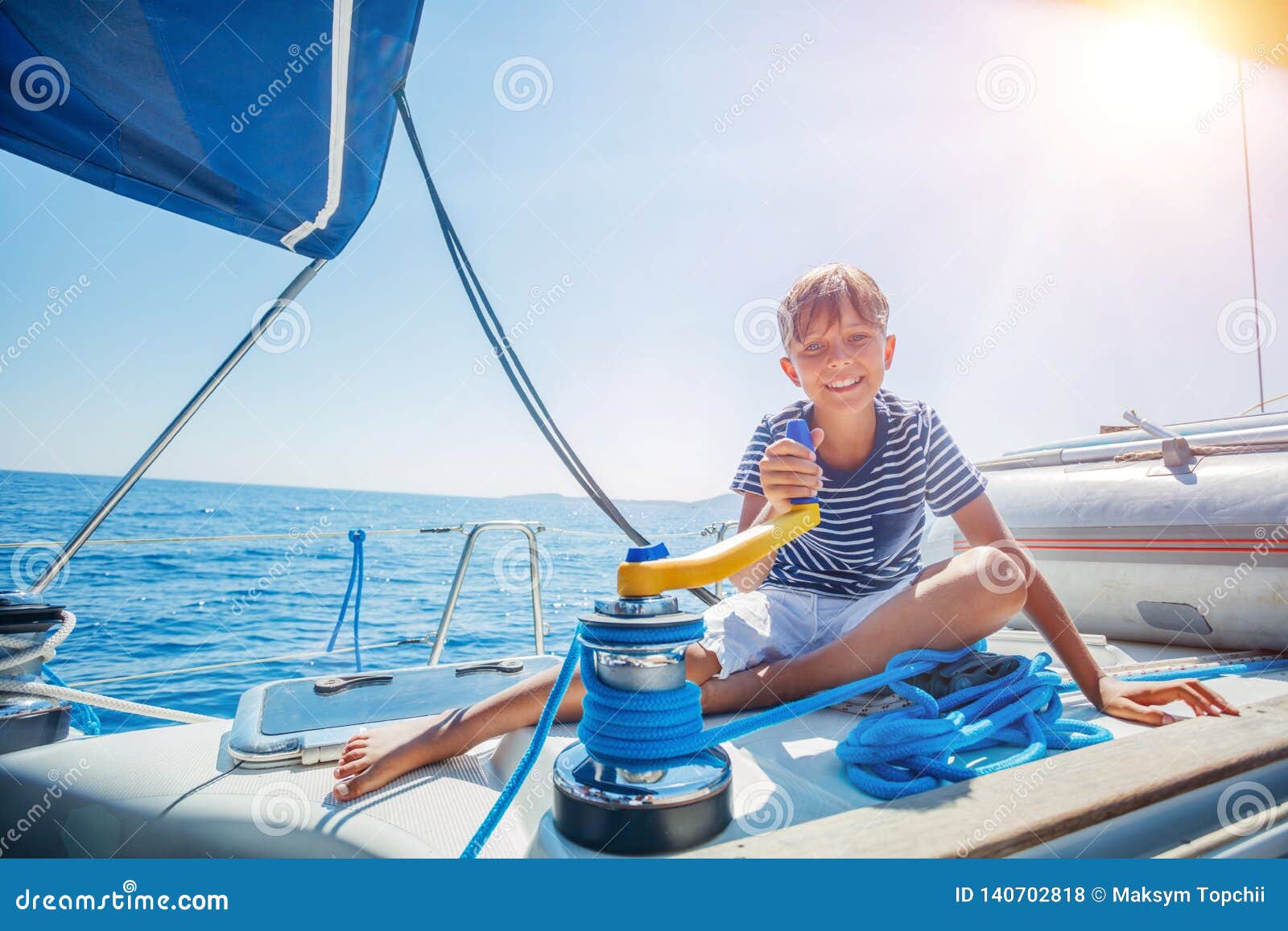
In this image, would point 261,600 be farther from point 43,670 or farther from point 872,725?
point 872,725

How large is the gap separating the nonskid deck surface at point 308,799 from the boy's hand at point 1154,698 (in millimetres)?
30

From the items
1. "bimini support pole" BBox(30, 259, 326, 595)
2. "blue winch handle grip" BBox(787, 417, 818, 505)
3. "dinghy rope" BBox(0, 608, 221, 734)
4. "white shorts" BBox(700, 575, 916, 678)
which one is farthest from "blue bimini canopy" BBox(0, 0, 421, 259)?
"white shorts" BBox(700, 575, 916, 678)

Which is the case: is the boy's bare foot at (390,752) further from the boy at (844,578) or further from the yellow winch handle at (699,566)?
the yellow winch handle at (699,566)

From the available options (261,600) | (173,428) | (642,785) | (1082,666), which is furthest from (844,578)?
(261,600)

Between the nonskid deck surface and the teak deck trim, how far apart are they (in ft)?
0.25

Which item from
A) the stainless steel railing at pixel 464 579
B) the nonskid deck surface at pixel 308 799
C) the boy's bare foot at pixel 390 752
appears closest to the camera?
the nonskid deck surface at pixel 308 799

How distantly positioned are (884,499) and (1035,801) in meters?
0.94

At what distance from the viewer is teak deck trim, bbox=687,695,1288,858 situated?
571mm

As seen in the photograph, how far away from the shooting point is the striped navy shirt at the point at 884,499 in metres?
1.51

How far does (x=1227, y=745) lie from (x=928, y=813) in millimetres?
461

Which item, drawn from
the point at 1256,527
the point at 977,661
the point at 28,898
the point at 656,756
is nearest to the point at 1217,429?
the point at 1256,527

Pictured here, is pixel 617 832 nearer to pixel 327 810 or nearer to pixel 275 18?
pixel 327 810

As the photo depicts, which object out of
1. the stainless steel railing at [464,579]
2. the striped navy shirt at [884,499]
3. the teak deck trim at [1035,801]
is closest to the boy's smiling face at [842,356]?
the striped navy shirt at [884,499]

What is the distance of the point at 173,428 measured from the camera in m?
1.52
